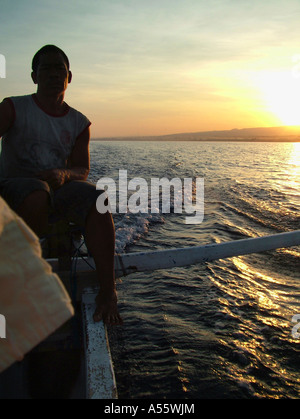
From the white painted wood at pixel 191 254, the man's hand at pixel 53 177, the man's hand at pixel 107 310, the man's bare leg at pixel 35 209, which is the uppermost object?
the man's hand at pixel 53 177

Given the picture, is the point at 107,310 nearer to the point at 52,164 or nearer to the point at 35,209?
the point at 35,209

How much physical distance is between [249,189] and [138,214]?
216 inches

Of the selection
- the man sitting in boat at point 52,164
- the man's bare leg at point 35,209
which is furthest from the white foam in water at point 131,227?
the man's bare leg at point 35,209

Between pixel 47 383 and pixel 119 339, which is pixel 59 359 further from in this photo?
pixel 119 339

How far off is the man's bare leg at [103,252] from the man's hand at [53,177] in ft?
1.42

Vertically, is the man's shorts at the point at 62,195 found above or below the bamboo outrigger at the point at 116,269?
above

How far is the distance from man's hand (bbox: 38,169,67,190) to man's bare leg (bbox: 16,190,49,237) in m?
0.27

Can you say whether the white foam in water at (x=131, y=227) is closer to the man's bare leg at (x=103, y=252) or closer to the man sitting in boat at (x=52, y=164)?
the man sitting in boat at (x=52, y=164)

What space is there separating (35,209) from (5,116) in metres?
0.79

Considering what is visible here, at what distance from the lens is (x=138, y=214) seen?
26.3 feet

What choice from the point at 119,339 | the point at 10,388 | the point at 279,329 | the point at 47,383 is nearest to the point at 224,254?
the point at 279,329

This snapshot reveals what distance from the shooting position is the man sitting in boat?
2.08 m

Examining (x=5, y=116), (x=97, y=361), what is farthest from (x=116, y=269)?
(x=5, y=116)

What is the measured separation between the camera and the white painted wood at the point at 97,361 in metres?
1.45
